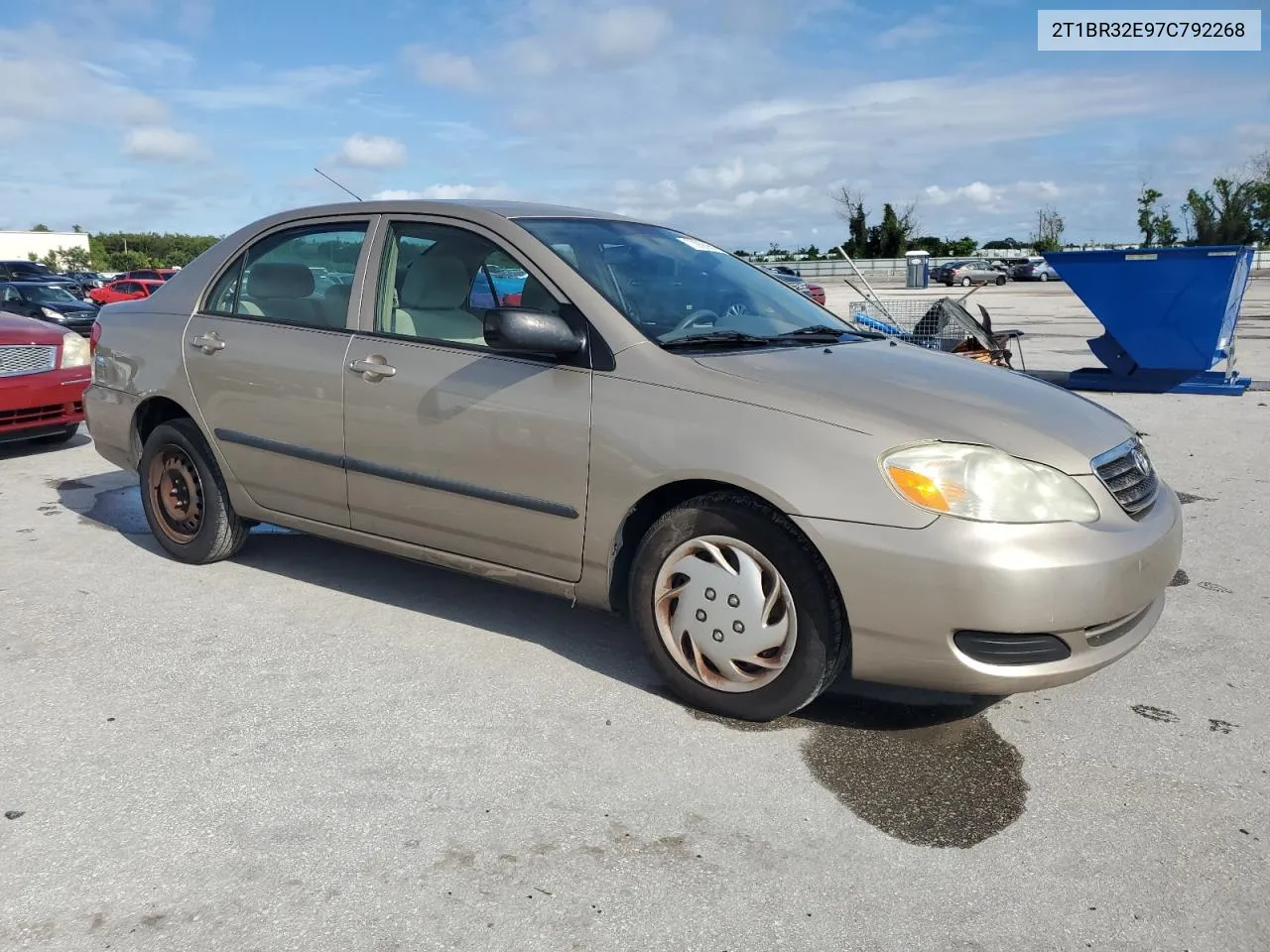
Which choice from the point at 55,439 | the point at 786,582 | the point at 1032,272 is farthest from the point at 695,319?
the point at 1032,272

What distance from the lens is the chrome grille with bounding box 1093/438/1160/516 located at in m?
3.10

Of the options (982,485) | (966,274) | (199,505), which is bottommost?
(199,505)

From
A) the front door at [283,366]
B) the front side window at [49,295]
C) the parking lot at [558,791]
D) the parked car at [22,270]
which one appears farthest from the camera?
the parked car at [22,270]

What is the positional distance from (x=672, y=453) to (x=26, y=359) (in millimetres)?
5866

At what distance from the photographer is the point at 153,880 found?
2459 mm

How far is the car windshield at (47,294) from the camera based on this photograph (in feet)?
62.6

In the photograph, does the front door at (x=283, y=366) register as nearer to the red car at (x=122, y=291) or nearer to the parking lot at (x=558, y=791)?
the parking lot at (x=558, y=791)

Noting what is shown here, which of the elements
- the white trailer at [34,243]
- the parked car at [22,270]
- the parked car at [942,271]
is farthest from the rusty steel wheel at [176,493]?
the white trailer at [34,243]

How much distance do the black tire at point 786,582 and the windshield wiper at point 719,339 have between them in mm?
566

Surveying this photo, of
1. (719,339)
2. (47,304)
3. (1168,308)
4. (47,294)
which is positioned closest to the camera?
(719,339)

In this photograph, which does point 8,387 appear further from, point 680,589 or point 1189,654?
point 1189,654

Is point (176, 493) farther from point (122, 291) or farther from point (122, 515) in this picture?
point (122, 291)

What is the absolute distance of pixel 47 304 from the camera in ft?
61.9

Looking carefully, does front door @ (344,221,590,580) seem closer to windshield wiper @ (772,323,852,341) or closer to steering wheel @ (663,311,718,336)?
steering wheel @ (663,311,718,336)
